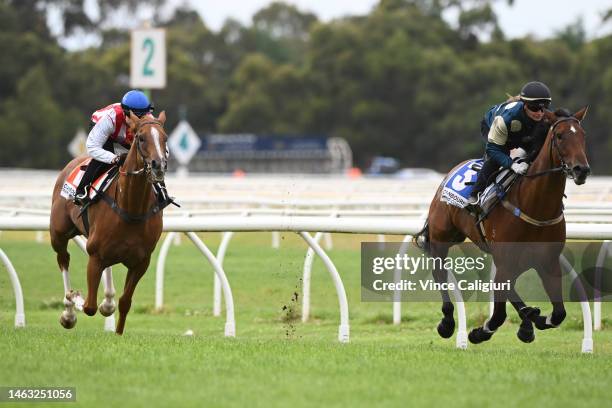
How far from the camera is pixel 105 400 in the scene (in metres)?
5.49

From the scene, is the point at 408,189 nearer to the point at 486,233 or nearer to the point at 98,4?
the point at 486,233

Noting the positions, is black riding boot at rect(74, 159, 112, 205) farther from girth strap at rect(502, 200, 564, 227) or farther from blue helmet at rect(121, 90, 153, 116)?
girth strap at rect(502, 200, 564, 227)

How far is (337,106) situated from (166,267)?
41387mm

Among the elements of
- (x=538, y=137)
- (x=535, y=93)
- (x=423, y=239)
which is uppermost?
(x=535, y=93)

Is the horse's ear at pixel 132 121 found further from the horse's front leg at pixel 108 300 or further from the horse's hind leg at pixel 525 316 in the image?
the horse's hind leg at pixel 525 316

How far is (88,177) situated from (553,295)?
11.6 ft

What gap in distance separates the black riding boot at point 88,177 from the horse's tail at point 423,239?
2.44m

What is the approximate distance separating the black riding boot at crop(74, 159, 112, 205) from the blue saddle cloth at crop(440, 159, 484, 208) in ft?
8.54

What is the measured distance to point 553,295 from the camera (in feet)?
26.0

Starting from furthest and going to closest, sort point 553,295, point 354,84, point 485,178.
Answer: point 354,84
point 485,178
point 553,295

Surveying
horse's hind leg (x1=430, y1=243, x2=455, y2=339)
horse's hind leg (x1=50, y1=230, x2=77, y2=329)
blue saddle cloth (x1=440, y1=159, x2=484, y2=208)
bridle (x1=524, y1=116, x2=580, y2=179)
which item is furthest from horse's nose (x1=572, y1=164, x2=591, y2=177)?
horse's hind leg (x1=50, y1=230, x2=77, y2=329)

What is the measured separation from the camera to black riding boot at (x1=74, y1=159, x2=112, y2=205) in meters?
8.68

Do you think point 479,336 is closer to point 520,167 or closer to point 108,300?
point 520,167

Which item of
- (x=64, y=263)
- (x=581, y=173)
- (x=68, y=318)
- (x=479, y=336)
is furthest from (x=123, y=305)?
(x=581, y=173)
